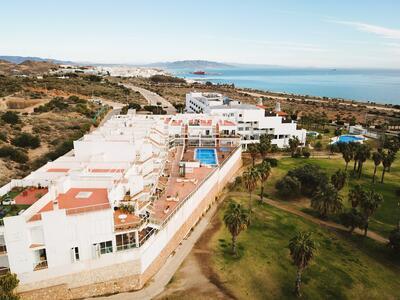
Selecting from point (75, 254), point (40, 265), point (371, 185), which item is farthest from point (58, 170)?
point (371, 185)

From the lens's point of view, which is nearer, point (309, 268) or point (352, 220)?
point (309, 268)

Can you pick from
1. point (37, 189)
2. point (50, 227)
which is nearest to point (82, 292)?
point (50, 227)

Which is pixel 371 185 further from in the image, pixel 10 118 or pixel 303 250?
pixel 10 118

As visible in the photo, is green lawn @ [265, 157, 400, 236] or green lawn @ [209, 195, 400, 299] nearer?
green lawn @ [209, 195, 400, 299]

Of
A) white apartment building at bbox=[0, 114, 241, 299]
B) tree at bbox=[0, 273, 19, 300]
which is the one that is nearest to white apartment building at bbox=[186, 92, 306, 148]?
white apartment building at bbox=[0, 114, 241, 299]

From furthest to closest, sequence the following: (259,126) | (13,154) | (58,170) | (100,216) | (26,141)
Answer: (259,126), (26,141), (13,154), (58,170), (100,216)

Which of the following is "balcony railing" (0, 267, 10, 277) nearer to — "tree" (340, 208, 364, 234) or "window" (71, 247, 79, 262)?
"window" (71, 247, 79, 262)

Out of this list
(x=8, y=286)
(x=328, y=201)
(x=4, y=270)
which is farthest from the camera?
(x=328, y=201)
